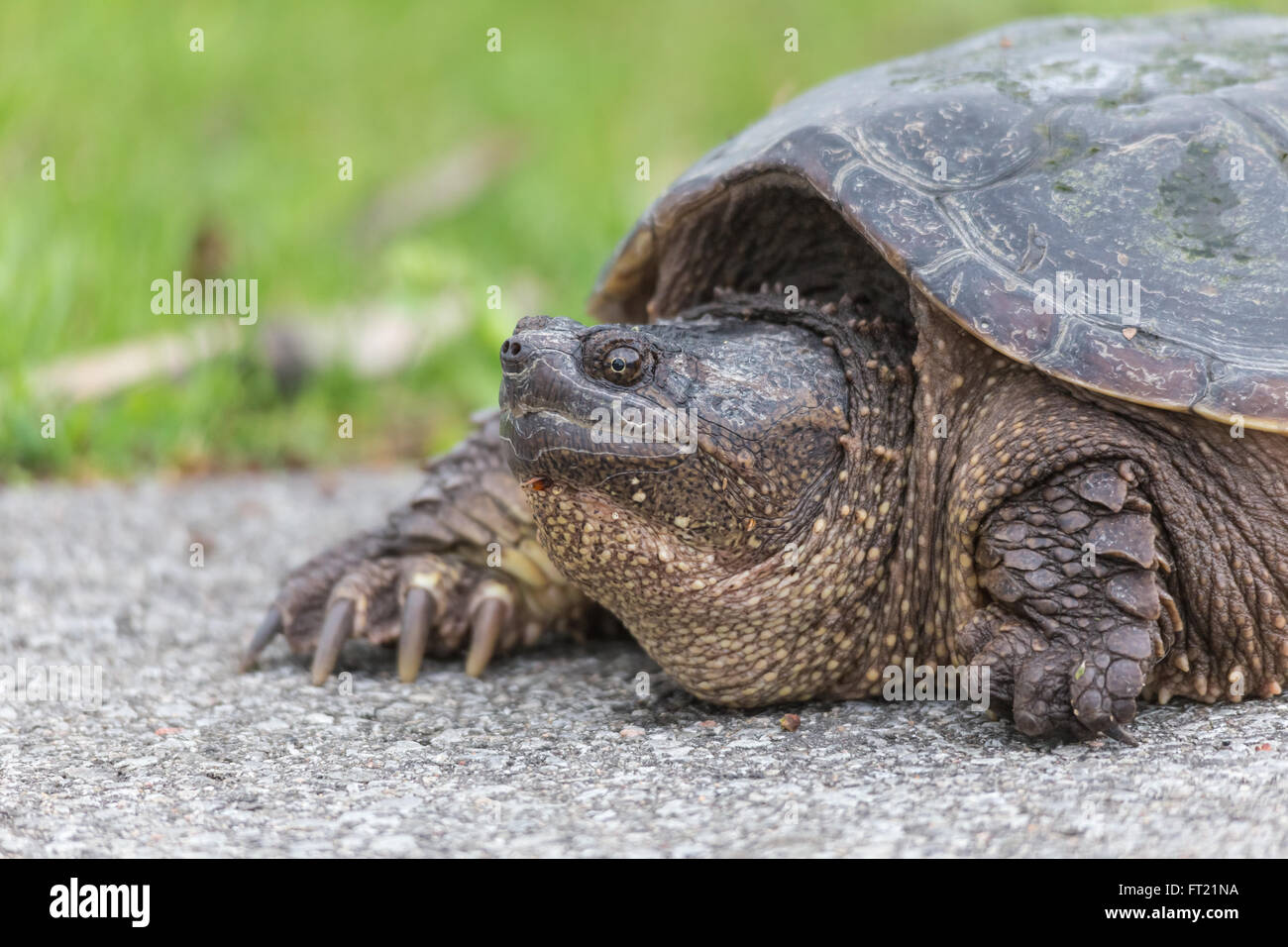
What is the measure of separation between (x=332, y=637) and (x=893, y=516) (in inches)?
52.7

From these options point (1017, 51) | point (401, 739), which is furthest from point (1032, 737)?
point (1017, 51)

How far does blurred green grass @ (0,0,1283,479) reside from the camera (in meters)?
5.46

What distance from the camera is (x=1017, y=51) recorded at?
3.08m

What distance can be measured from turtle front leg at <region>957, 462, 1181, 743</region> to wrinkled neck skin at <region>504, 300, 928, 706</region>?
10.2 inches

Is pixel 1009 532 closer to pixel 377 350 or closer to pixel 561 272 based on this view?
pixel 377 350

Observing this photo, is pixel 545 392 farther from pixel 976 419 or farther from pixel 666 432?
pixel 976 419

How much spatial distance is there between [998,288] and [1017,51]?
3.11ft

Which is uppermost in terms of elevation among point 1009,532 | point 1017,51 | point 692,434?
point 1017,51

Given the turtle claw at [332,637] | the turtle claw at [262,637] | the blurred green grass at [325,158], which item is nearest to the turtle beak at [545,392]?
the turtle claw at [332,637]

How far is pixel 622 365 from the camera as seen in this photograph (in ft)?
7.79

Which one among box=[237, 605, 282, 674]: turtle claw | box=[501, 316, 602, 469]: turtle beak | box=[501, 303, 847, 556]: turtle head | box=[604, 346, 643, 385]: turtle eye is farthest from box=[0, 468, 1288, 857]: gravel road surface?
box=[604, 346, 643, 385]: turtle eye

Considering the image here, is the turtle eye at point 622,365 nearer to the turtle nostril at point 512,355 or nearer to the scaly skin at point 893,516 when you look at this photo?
the scaly skin at point 893,516
